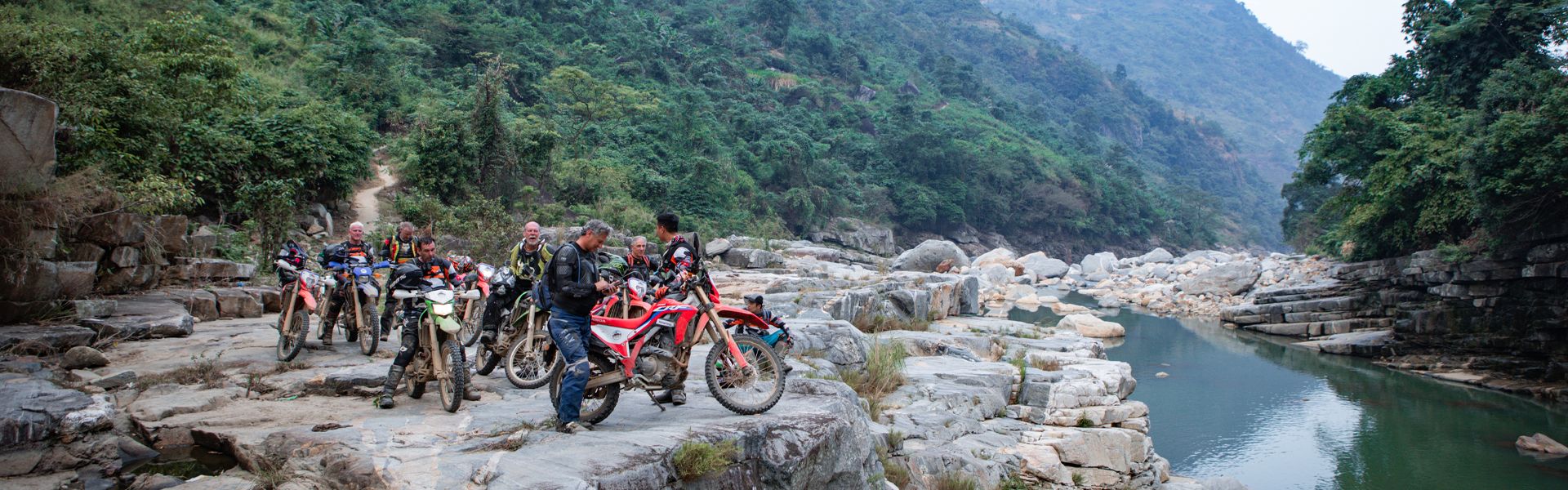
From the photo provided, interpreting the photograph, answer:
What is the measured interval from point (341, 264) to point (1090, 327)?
66.0 feet

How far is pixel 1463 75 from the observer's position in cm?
2223

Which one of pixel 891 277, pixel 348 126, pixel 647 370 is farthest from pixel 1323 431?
pixel 348 126

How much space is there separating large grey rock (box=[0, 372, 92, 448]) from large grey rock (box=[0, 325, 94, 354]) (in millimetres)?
1810

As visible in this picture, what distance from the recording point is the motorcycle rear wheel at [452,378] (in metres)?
5.62

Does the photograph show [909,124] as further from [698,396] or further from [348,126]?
[698,396]

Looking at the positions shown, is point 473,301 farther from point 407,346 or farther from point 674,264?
point 674,264

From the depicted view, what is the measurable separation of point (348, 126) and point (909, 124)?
42216mm

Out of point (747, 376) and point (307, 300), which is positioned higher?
point (307, 300)

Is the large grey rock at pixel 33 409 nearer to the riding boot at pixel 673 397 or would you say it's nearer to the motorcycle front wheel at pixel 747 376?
the riding boot at pixel 673 397

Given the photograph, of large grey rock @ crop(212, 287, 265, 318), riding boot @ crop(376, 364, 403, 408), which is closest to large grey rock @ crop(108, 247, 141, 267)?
large grey rock @ crop(212, 287, 265, 318)

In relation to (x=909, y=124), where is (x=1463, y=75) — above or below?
below

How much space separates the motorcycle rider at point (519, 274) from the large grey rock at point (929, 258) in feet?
100

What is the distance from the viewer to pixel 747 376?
212 inches

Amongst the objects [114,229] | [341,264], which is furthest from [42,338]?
[114,229]
